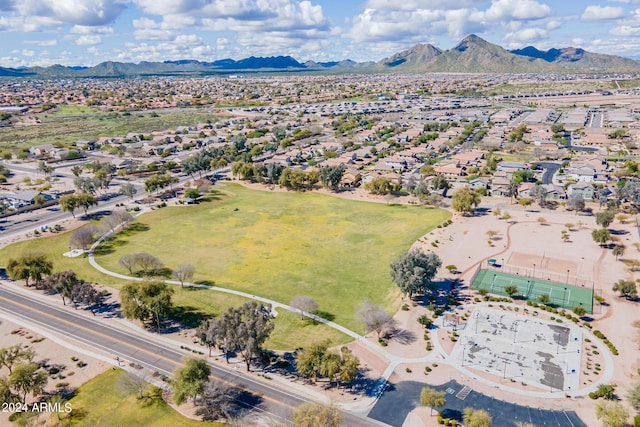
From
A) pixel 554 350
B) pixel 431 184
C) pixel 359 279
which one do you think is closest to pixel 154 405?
pixel 359 279

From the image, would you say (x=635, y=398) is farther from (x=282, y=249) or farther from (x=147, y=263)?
(x=147, y=263)

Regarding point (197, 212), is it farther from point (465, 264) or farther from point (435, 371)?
point (435, 371)

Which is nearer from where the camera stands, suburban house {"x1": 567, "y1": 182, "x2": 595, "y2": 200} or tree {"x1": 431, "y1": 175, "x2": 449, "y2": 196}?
suburban house {"x1": 567, "y1": 182, "x2": 595, "y2": 200}

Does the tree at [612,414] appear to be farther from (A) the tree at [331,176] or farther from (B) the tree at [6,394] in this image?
(A) the tree at [331,176]

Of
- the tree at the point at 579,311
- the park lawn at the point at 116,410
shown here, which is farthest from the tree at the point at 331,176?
the park lawn at the point at 116,410

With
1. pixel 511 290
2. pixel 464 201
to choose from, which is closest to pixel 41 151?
pixel 464 201

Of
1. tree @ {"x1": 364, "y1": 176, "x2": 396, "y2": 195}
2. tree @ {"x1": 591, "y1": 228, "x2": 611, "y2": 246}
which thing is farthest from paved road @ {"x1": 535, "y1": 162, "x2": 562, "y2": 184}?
tree @ {"x1": 364, "y1": 176, "x2": 396, "y2": 195}

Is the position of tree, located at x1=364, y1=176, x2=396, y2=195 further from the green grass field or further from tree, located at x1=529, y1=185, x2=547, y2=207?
tree, located at x1=529, y1=185, x2=547, y2=207
